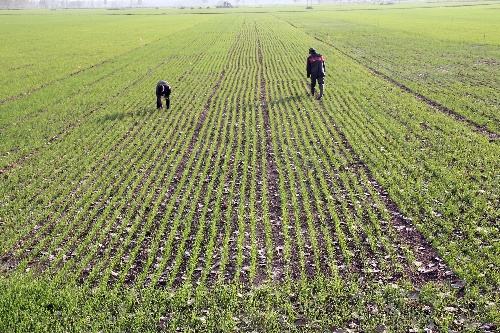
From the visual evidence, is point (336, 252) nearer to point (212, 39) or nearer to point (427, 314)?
point (427, 314)

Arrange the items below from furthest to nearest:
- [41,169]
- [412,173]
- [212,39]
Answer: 1. [212,39]
2. [41,169]
3. [412,173]

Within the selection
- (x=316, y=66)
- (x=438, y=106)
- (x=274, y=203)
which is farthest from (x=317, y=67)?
(x=274, y=203)

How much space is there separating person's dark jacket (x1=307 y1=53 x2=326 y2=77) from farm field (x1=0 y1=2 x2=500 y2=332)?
1.45 meters

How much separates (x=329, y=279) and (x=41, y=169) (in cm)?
1090

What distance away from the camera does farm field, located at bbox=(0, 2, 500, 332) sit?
28.3ft

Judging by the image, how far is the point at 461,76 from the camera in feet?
96.3

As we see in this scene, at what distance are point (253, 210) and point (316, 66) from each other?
14.1m

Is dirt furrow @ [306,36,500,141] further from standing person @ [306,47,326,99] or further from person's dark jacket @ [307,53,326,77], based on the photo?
person's dark jacket @ [307,53,326,77]

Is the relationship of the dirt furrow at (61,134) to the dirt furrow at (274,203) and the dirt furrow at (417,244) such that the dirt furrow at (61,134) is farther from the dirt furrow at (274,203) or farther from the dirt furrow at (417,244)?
the dirt furrow at (417,244)

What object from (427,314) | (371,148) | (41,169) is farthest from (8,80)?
(427,314)

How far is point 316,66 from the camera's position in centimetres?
2452

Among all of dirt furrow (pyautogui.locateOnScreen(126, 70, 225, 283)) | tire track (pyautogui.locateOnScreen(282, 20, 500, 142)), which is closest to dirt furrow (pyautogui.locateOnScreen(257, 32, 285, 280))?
dirt furrow (pyautogui.locateOnScreen(126, 70, 225, 283))

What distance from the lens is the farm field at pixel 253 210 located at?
8.62 m

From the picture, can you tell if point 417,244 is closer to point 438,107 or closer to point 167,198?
point 167,198
